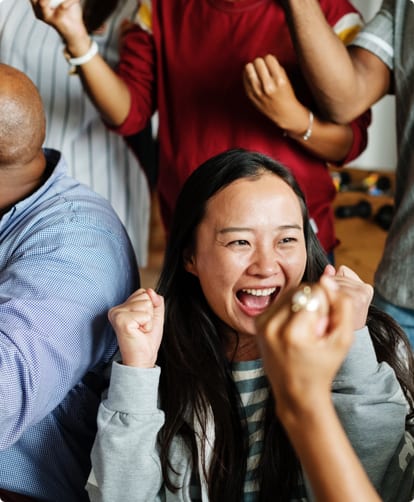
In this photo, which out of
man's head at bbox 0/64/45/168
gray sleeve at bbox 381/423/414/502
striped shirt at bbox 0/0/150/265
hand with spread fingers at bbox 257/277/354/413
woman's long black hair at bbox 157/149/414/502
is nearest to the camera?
hand with spread fingers at bbox 257/277/354/413

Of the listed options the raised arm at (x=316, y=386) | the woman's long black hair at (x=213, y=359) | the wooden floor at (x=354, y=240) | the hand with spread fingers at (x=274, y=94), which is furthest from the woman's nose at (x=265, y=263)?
the wooden floor at (x=354, y=240)

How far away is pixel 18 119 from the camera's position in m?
1.29

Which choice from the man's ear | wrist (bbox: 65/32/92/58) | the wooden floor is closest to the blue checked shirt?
the man's ear

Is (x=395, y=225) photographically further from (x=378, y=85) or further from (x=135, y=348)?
(x=135, y=348)

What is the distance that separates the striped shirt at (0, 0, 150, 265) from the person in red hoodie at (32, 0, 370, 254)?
0.29 m

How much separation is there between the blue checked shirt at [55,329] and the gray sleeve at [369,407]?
403mm

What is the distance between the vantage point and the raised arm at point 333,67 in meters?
1.38

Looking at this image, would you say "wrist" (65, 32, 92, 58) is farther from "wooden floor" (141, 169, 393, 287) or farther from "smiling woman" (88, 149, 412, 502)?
"wooden floor" (141, 169, 393, 287)

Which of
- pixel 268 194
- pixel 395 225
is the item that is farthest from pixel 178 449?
pixel 395 225

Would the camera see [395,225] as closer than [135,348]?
No

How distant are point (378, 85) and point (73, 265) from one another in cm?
71

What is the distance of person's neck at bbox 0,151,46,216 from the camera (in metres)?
1.36

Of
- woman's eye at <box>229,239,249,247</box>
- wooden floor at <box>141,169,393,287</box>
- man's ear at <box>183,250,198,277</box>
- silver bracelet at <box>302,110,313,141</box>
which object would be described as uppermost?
silver bracelet at <box>302,110,313,141</box>

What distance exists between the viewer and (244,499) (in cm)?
118
